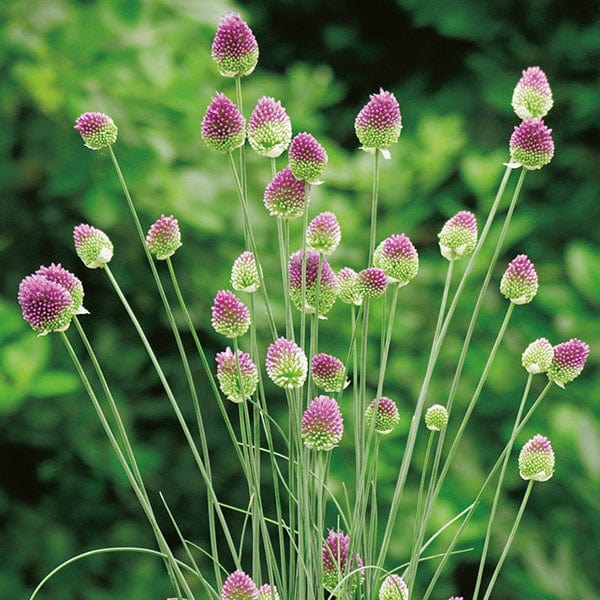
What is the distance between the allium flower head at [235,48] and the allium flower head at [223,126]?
0.02 meters

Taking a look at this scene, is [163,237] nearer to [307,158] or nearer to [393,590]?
[307,158]

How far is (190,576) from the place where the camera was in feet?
4.65

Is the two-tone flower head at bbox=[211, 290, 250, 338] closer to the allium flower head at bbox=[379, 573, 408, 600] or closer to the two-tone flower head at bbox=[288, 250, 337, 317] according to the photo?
the two-tone flower head at bbox=[288, 250, 337, 317]

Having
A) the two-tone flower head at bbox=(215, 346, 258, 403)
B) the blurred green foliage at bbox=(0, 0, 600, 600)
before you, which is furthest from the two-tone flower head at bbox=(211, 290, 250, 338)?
the blurred green foliage at bbox=(0, 0, 600, 600)

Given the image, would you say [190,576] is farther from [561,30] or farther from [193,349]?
[561,30]

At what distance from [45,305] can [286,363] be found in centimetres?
12

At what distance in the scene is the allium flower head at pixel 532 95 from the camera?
540 millimetres

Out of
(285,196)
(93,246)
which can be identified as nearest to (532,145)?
(285,196)

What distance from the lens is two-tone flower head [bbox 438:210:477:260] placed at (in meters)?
0.54

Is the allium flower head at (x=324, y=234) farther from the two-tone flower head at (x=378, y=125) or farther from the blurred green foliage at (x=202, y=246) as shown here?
the blurred green foliage at (x=202, y=246)

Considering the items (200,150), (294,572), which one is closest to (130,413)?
(200,150)

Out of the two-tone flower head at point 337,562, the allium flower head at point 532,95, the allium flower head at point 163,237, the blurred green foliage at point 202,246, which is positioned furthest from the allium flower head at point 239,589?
the blurred green foliage at point 202,246

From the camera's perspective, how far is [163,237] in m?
0.52

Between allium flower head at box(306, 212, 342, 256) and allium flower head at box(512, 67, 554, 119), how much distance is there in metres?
0.12
